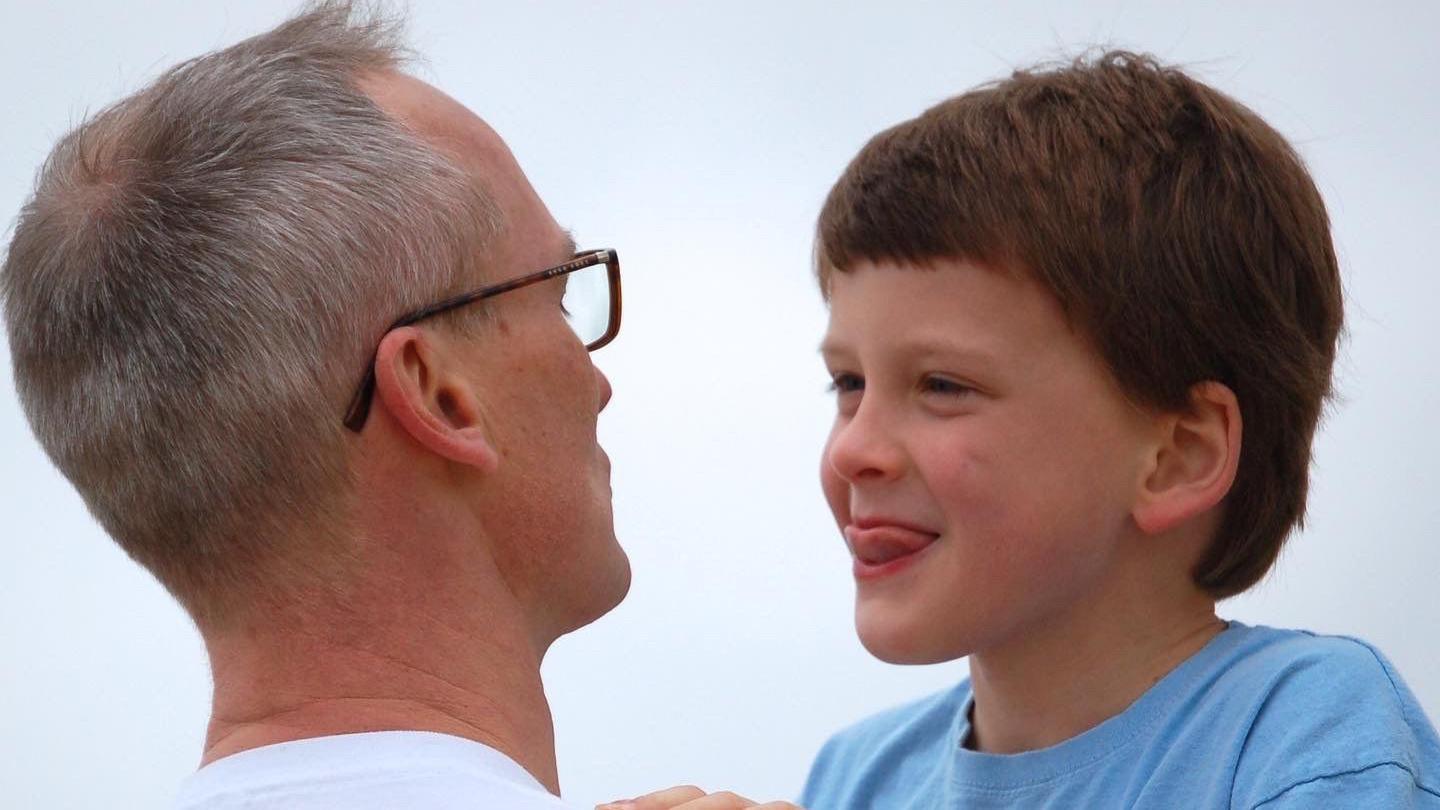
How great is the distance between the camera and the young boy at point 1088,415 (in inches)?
50.7

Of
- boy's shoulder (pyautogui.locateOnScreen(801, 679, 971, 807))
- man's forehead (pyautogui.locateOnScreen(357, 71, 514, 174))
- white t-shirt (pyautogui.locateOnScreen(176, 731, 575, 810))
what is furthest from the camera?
boy's shoulder (pyautogui.locateOnScreen(801, 679, 971, 807))

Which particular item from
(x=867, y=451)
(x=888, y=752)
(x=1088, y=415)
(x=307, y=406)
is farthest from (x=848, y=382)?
(x=307, y=406)

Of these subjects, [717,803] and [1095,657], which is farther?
[1095,657]

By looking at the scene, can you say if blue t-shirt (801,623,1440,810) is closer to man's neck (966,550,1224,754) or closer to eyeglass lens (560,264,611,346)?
man's neck (966,550,1224,754)

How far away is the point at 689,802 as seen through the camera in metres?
1.03

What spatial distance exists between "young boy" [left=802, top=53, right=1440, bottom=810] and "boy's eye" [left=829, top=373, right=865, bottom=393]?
0.01m

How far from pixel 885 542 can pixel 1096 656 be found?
7.6 inches

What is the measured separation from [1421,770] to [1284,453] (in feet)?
0.99

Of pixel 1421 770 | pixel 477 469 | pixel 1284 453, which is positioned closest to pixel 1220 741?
pixel 1421 770

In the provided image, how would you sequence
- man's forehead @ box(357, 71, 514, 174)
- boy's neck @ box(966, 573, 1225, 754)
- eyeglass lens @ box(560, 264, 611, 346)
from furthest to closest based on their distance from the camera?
boy's neck @ box(966, 573, 1225, 754), eyeglass lens @ box(560, 264, 611, 346), man's forehead @ box(357, 71, 514, 174)

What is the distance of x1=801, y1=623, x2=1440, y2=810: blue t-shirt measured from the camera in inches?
44.4

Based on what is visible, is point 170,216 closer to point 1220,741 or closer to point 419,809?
point 419,809

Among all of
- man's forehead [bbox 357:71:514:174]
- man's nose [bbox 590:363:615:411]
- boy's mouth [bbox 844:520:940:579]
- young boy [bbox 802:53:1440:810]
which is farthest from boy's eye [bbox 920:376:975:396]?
man's forehead [bbox 357:71:514:174]

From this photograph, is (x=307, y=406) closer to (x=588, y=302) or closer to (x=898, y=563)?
(x=588, y=302)
